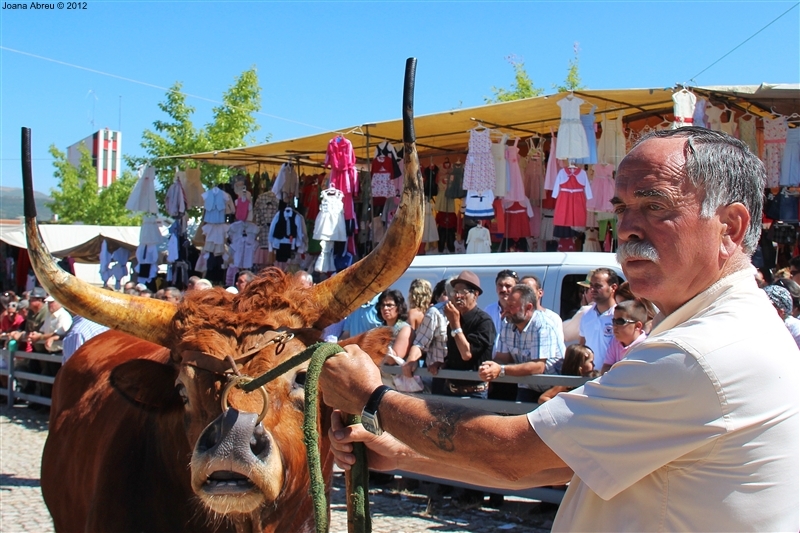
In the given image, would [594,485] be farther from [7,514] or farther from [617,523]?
[7,514]

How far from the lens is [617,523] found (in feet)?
5.32

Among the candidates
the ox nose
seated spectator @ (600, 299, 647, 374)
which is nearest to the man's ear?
the ox nose

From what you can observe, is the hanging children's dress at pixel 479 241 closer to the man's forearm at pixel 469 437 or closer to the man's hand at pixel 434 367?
the man's hand at pixel 434 367

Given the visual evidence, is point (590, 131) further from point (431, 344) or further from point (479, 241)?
point (431, 344)

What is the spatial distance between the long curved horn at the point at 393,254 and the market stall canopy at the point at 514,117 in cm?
574

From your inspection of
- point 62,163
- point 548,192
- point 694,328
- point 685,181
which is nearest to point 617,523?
point 694,328

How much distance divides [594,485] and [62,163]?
1425 inches

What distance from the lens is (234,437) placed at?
253 centimetres

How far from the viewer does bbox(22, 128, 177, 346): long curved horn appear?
3.31 meters

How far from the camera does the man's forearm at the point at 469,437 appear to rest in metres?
1.66

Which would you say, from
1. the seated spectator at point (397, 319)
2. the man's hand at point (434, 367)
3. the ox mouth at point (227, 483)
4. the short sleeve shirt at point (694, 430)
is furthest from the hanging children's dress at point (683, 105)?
the short sleeve shirt at point (694, 430)

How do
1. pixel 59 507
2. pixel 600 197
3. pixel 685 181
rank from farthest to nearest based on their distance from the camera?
pixel 600 197 < pixel 59 507 < pixel 685 181

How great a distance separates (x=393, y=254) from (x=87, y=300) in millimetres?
1343

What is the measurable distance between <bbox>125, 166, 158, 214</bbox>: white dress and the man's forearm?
13257 mm
